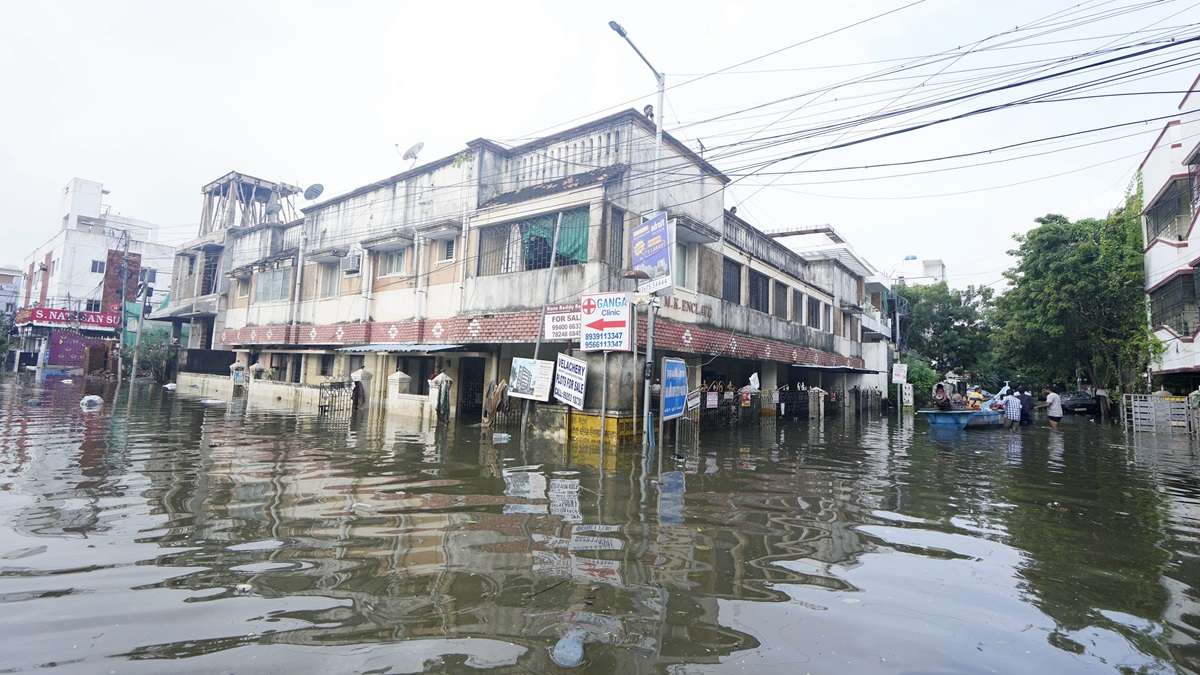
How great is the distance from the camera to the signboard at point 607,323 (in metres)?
13.1

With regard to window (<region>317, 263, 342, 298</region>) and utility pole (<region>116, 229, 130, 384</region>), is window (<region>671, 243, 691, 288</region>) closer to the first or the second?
window (<region>317, 263, 342, 298</region>)

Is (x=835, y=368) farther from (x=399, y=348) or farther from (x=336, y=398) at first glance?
(x=336, y=398)

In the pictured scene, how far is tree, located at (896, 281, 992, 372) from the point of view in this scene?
4431 cm

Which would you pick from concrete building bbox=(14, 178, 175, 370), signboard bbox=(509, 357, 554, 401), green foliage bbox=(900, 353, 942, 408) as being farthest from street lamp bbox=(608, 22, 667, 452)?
concrete building bbox=(14, 178, 175, 370)

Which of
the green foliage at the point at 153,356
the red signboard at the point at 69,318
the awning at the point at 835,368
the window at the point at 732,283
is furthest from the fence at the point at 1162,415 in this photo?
the red signboard at the point at 69,318

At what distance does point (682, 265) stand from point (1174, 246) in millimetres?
19609

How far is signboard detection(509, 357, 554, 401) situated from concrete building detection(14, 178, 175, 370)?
129ft

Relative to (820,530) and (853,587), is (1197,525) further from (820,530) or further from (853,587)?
(853,587)

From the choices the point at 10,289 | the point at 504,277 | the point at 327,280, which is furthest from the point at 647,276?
the point at 10,289

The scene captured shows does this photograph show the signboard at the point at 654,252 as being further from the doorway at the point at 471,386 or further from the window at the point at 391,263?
the window at the point at 391,263

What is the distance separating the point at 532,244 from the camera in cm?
1627

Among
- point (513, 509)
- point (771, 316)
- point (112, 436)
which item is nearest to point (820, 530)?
point (513, 509)

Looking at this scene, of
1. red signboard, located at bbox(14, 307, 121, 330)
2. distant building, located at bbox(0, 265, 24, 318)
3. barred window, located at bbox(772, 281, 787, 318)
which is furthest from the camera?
distant building, located at bbox(0, 265, 24, 318)

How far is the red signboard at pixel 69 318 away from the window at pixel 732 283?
46408 millimetres
